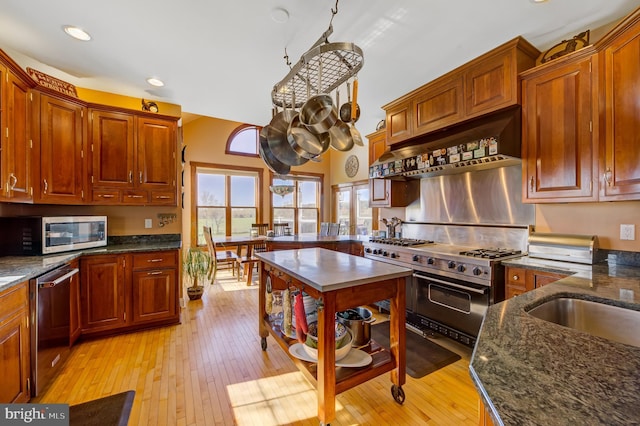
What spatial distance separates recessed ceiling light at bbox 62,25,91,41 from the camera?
6.81 feet

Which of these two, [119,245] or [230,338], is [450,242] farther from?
[119,245]

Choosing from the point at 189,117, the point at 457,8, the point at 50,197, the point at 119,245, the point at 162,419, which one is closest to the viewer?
the point at 162,419

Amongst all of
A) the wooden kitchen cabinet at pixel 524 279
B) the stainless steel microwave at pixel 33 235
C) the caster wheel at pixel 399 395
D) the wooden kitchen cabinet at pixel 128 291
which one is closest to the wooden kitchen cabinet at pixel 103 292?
the wooden kitchen cabinet at pixel 128 291

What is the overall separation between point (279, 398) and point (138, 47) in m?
3.08

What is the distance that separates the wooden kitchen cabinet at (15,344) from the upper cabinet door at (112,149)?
1.51 m

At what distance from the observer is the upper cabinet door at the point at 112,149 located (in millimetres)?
2844

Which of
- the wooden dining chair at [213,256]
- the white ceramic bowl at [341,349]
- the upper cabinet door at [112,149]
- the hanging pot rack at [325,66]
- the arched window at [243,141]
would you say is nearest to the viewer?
the hanging pot rack at [325,66]

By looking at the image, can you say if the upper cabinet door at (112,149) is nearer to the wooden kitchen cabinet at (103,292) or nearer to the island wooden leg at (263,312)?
the wooden kitchen cabinet at (103,292)

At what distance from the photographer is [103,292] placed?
2.69 meters

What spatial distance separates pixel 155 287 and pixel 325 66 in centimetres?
284

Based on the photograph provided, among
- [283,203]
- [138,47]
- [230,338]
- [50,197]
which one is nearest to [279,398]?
[230,338]

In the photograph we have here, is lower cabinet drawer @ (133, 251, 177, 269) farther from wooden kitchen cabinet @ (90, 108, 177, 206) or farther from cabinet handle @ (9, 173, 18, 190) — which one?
cabinet handle @ (9, 173, 18, 190)

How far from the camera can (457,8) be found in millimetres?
1861

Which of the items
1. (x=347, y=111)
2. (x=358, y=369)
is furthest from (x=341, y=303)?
(x=347, y=111)
